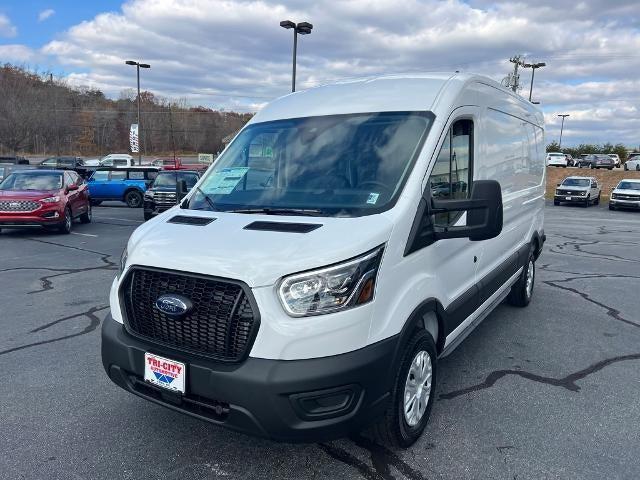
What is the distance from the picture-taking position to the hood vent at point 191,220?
315 centimetres

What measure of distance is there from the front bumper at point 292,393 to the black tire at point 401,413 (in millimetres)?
151

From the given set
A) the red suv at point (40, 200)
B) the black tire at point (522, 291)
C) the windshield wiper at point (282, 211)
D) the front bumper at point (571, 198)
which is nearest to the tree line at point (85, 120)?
the front bumper at point (571, 198)

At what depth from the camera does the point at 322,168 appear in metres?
3.45

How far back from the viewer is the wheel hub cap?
3113mm

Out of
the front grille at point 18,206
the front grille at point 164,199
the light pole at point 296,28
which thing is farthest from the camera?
the light pole at point 296,28

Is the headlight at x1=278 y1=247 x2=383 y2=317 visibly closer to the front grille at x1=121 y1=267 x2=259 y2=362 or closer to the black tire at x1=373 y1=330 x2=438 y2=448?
the front grille at x1=121 y1=267 x2=259 y2=362

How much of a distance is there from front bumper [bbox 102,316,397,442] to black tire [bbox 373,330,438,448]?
0.15 m

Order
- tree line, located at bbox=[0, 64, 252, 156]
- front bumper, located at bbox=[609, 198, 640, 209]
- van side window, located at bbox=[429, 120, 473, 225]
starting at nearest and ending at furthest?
van side window, located at bbox=[429, 120, 473, 225] < front bumper, located at bbox=[609, 198, 640, 209] < tree line, located at bbox=[0, 64, 252, 156]

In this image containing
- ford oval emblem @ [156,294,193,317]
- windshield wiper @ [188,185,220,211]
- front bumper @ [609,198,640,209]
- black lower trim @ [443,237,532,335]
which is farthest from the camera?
front bumper @ [609,198,640,209]

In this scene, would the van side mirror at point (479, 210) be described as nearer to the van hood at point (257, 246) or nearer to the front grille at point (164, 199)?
the van hood at point (257, 246)

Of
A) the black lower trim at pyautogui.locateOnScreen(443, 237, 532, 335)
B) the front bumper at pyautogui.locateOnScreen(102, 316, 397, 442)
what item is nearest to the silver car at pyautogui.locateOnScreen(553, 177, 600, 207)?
the black lower trim at pyautogui.locateOnScreen(443, 237, 532, 335)

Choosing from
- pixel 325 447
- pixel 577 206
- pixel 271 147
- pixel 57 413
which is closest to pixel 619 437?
pixel 325 447

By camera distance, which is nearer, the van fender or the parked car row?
the van fender

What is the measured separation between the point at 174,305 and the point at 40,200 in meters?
11.2
